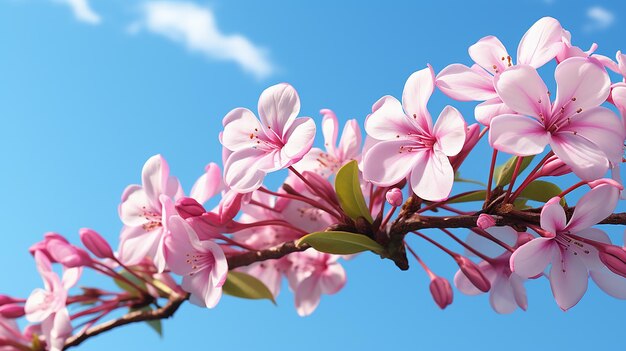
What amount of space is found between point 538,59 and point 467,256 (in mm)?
599

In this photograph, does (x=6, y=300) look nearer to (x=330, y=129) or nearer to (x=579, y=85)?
(x=330, y=129)

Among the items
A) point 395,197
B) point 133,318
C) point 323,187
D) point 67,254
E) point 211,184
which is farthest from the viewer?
point 133,318

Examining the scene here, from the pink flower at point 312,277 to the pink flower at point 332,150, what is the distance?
33 cm

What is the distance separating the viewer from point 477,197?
5.43 feet

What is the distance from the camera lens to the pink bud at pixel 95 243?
6.49ft

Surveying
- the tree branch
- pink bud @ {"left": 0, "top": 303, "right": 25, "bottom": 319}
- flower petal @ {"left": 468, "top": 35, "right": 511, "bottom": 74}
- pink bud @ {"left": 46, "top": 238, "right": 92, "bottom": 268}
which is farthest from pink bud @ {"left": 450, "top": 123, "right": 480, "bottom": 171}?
pink bud @ {"left": 0, "top": 303, "right": 25, "bottom": 319}

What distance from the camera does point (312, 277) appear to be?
86.3 inches

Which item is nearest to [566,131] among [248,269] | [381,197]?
[381,197]

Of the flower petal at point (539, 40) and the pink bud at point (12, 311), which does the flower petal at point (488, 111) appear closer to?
the flower petal at point (539, 40)

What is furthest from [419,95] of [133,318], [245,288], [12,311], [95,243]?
[12,311]

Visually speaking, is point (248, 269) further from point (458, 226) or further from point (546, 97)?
point (546, 97)

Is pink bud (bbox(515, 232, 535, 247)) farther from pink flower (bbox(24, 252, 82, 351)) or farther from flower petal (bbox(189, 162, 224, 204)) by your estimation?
pink flower (bbox(24, 252, 82, 351))

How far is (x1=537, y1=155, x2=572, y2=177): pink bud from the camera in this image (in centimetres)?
143

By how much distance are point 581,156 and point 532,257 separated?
0.71 feet
